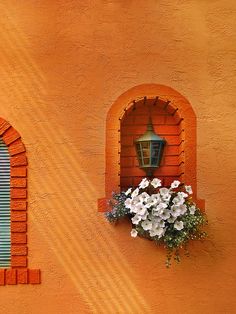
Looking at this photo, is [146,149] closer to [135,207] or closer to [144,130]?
[144,130]

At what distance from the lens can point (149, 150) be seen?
5387mm

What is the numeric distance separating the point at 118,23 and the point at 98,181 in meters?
1.42

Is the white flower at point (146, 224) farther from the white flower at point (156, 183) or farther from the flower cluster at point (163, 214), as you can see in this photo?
the white flower at point (156, 183)

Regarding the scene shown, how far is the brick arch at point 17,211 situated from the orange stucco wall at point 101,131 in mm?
63

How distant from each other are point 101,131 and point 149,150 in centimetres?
46

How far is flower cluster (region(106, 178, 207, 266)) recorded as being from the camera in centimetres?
521

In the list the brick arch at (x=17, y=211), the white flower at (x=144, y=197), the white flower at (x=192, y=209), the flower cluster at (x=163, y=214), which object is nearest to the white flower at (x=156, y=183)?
the flower cluster at (x=163, y=214)

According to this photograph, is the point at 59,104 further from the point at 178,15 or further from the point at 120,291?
the point at 120,291

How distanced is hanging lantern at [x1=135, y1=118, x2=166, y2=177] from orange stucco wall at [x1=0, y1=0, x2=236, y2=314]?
34 centimetres

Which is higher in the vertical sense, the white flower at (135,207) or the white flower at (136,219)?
the white flower at (135,207)

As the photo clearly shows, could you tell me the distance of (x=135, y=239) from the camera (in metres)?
5.41

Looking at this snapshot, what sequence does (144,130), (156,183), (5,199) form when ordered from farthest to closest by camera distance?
(144,130), (5,199), (156,183)

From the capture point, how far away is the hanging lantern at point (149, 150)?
5.38 m

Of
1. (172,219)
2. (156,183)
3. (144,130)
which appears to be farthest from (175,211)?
(144,130)
